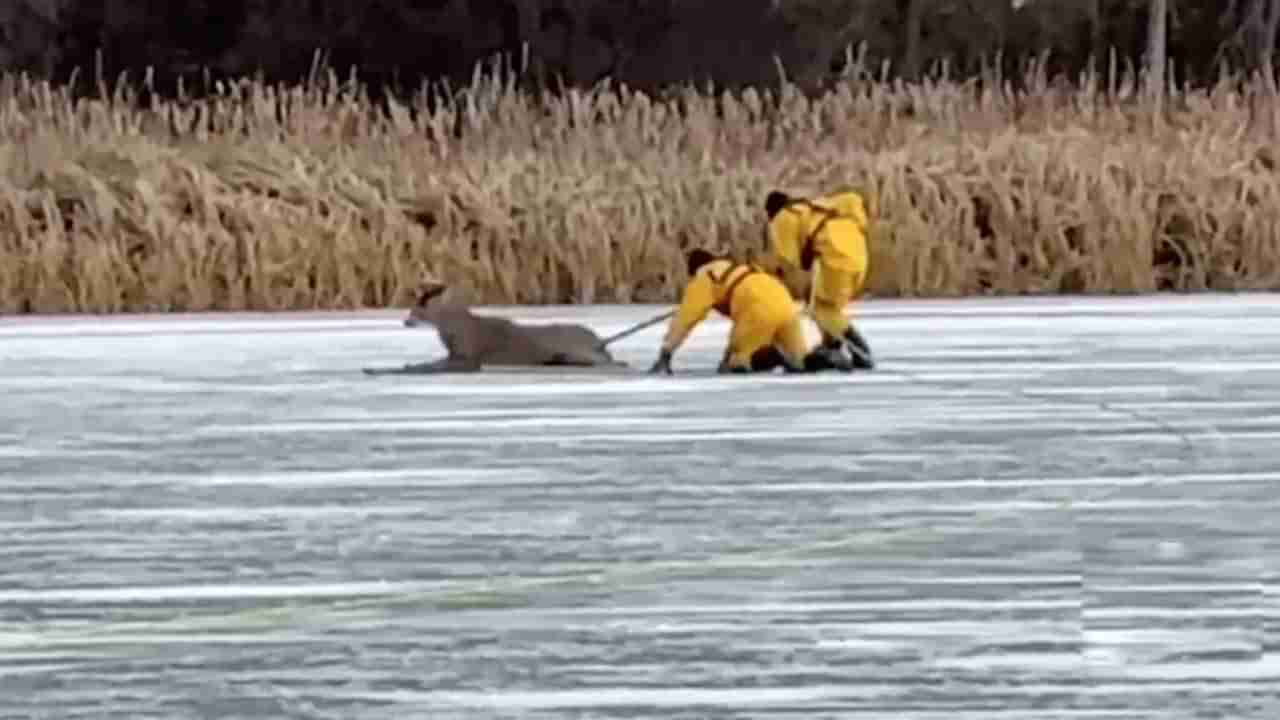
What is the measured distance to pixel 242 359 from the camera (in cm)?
1076

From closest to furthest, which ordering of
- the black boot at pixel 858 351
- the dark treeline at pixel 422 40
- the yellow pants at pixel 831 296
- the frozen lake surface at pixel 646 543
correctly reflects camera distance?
the frozen lake surface at pixel 646 543 < the black boot at pixel 858 351 < the yellow pants at pixel 831 296 < the dark treeline at pixel 422 40

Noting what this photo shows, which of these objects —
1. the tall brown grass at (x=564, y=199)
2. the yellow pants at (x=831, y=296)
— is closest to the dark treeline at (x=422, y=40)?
the tall brown grass at (x=564, y=199)

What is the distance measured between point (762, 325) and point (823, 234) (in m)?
0.57

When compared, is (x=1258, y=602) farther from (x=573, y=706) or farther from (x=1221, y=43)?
(x=1221, y=43)

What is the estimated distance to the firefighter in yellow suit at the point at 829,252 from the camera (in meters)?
10.2

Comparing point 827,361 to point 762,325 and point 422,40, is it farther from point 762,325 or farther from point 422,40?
point 422,40

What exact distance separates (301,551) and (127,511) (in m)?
0.71

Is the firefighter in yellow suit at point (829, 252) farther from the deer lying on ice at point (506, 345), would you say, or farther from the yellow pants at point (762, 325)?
the deer lying on ice at point (506, 345)

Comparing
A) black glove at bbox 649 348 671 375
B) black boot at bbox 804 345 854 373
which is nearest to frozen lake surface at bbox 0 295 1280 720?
black glove at bbox 649 348 671 375

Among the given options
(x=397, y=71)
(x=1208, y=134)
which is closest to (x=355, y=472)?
(x=1208, y=134)

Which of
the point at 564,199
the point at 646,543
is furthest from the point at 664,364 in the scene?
the point at 564,199

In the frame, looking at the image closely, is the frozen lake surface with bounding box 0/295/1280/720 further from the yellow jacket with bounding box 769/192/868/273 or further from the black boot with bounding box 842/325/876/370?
the yellow jacket with bounding box 769/192/868/273

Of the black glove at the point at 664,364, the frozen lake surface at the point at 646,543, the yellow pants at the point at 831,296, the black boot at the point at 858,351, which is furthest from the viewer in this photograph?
the yellow pants at the point at 831,296

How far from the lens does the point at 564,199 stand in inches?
603
